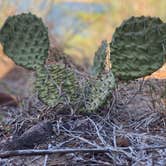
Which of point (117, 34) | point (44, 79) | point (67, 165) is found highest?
point (117, 34)

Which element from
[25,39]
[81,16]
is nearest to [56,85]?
[25,39]

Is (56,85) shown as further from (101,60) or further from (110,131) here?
(110,131)

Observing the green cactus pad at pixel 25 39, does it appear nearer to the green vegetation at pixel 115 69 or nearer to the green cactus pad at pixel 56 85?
the green vegetation at pixel 115 69

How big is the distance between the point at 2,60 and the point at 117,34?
3.88m

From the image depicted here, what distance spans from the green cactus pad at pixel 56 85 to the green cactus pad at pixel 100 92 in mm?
89

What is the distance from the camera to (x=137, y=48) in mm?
2932

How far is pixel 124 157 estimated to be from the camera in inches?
93.9

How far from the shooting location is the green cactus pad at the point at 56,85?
297cm

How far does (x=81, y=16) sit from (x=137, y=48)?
4.67 m

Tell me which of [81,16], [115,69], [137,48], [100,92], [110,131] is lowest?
[110,131]

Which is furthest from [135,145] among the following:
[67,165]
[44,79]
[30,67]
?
[30,67]

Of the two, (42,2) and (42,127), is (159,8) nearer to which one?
(42,2)

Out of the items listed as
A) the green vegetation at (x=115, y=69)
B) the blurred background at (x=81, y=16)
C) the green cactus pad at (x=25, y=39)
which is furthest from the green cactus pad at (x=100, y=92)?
the blurred background at (x=81, y=16)

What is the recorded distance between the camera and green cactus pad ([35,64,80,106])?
297 cm
